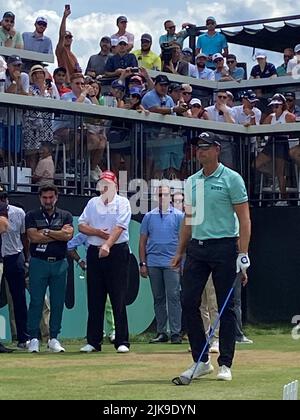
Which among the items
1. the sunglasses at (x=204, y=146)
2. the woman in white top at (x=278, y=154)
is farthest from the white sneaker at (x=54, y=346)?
the woman in white top at (x=278, y=154)

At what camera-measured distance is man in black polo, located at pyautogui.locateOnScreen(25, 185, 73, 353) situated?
13.4 m

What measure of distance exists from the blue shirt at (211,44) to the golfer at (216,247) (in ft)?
44.8

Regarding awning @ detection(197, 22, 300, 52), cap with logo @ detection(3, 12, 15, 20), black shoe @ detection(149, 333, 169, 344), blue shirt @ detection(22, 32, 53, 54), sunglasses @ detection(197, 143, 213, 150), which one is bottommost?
black shoe @ detection(149, 333, 169, 344)

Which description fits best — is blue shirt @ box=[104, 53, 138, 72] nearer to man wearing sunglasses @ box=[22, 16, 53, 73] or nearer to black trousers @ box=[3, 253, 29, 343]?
man wearing sunglasses @ box=[22, 16, 53, 73]

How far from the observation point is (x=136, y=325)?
1728cm

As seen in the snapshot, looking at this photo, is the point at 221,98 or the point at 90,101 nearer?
the point at 90,101

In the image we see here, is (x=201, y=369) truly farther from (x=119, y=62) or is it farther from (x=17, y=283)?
(x=119, y=62)

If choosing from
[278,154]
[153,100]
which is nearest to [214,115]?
[278,154]

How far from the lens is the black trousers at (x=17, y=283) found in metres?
14.0

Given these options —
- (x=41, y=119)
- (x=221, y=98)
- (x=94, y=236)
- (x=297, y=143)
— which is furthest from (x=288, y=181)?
(x=94, y=236)

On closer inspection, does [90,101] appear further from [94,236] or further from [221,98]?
[94,236]

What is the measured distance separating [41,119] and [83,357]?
4892 mm

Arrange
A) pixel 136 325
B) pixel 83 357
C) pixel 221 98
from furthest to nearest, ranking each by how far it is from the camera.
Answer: pixel 221 98
pixel 136 325
pixel 83 357

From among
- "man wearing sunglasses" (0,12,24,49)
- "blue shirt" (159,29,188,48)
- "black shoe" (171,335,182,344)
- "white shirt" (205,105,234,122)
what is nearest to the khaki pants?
"black shoe" (171,335,182,344)
